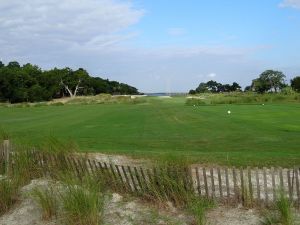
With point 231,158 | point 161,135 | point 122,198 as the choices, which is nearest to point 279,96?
point 161,135

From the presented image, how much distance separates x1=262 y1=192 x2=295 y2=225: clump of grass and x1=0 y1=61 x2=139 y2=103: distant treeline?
12482 centimetres

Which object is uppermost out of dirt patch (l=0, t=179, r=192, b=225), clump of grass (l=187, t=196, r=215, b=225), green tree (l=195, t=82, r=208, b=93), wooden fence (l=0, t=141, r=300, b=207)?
green tree (l=195, t=82, r=208, b=93)

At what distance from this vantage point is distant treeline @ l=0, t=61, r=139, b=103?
131 m

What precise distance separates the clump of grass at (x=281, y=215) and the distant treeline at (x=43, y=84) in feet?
410

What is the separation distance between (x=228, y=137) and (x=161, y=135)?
4164mm

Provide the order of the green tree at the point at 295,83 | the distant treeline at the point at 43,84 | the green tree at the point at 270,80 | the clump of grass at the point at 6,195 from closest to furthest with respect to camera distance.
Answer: the clump of grass at the point at 6,195 < the green tree at the point at 295,83 < the distant treeline at the point at 43,84 < the green tree at the point at 270,80

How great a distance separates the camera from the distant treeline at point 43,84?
131 metres

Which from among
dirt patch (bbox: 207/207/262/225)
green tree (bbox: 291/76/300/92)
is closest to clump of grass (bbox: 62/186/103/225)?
dirt patch (bbox: 207/207/262/225)

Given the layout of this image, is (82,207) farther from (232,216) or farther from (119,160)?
(119,160)

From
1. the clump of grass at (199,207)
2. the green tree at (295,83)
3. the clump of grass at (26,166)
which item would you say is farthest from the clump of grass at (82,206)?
the green tree at (295,83)

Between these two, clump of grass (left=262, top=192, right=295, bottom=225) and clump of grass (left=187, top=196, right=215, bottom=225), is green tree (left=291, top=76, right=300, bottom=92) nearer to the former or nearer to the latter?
clump of grass (left=187, top=196, right=215, bottom=225)

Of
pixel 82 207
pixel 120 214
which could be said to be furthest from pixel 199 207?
pixel 82 207

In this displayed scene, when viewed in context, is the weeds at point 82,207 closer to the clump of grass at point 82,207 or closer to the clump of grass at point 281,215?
the clump of grass at point 82,207

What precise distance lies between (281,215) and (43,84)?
139390 mm
